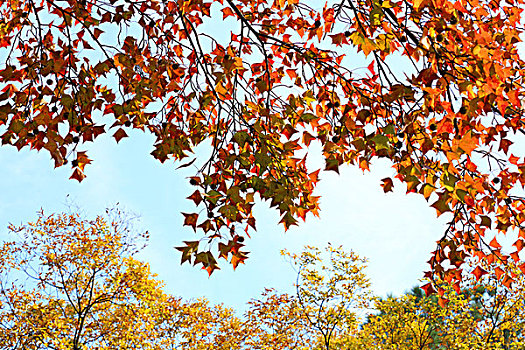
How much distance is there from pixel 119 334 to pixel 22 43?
8.36 meters

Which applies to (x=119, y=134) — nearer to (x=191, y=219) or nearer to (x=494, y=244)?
(x=191, y=219)

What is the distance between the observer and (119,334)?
1111cm

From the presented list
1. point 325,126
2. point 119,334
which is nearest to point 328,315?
point 119,334

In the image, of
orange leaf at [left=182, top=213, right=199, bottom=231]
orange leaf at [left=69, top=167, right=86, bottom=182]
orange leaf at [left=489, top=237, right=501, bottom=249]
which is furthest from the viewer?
orange leaf at [left=489, top=237, right=501, bottom=249]

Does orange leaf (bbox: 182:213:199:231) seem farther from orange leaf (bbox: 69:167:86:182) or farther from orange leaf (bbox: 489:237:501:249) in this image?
orange leaf (bbox: 489:237:501:249)

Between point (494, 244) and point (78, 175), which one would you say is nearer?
point (78, 175)

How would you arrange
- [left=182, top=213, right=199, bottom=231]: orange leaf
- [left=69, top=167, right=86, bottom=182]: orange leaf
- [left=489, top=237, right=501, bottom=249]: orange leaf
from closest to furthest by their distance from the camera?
1. [left=182, top=213, right=199, bottom=231]: orange leaf
2. [left=69, top=167, right=86, bottom=182]: orange leaf
3. [left=489, top=237, right=501, bottom=249]: orange leaf

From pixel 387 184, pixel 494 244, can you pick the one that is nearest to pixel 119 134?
pixel 387 184

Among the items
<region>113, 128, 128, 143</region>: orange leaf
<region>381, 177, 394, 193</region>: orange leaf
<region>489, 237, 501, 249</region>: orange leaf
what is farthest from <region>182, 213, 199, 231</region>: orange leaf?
<region>489, 237, 501, 249</region>: orange leaf

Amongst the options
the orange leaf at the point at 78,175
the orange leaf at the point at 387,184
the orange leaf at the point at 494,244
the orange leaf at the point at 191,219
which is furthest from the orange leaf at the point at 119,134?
the orange leaf at the point at 494,244

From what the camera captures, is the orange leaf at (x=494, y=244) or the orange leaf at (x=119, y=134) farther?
the orange leaf at (x=494, y=244)

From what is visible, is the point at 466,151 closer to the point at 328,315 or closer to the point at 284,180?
the point at 284,180

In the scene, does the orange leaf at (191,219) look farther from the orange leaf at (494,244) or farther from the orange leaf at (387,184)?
the orange leaf at (494,244)

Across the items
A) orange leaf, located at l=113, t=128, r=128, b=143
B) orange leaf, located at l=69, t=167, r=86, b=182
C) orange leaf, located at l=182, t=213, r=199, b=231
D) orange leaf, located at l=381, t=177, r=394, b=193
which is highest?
orange leaf, located at l=113, t=128, r=128, b=143
